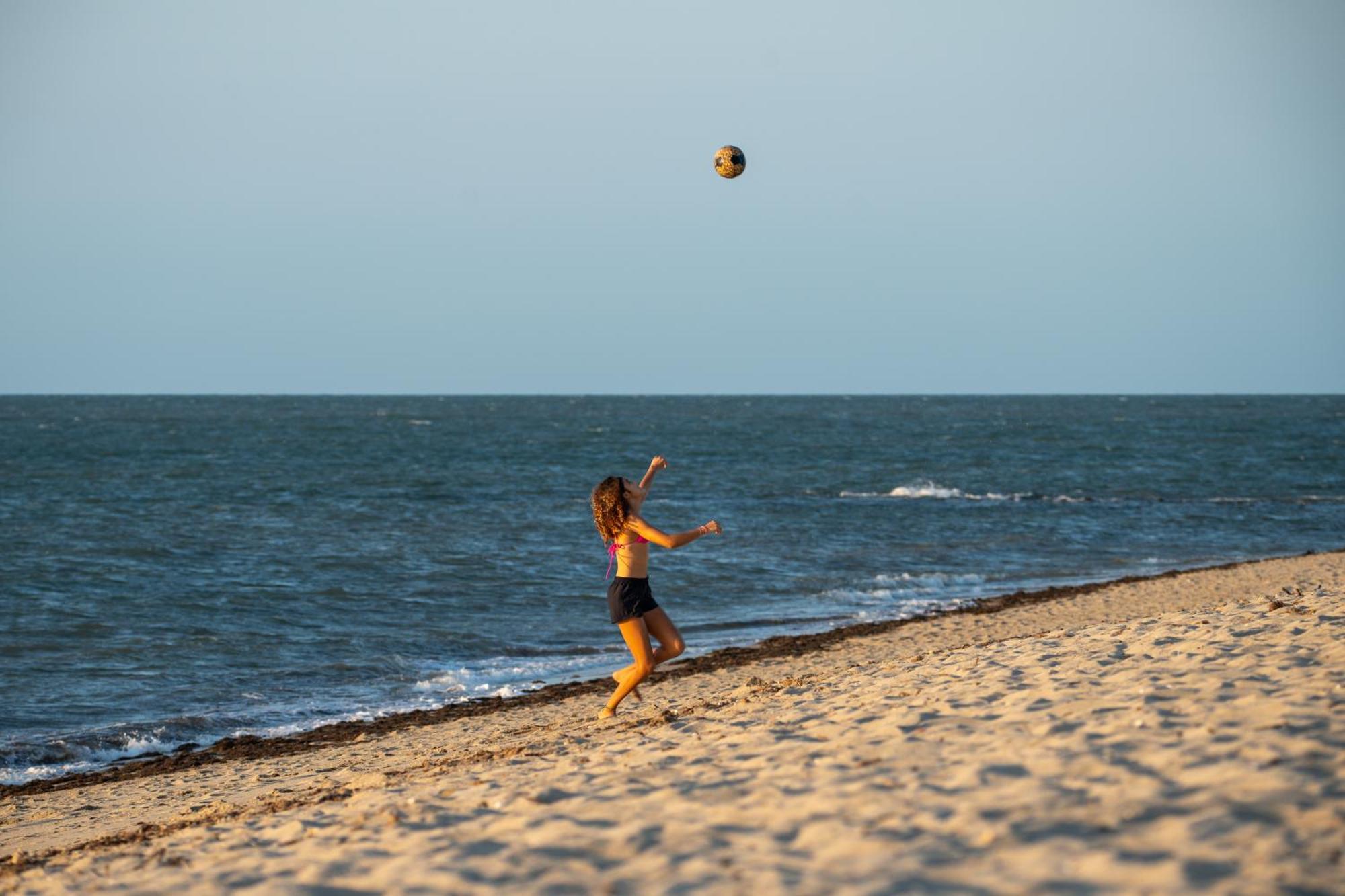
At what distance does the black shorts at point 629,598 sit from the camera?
7887mm

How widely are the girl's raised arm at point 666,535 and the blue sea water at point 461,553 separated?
5.09m

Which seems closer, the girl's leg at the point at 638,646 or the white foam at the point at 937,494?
the girl's leg at the point at 638,646

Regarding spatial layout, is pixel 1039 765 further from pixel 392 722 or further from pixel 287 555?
pixel 287 555

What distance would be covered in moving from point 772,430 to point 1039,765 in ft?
236

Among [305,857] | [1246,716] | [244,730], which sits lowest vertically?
[244,730]

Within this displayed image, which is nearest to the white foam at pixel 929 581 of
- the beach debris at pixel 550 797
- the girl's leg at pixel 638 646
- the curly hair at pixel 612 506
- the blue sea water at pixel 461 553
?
the blue sea water at pixel 461 553

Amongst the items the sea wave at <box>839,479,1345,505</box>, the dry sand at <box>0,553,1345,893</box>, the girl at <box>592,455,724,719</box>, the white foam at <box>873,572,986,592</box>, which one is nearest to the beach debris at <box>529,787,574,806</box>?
the dry sand at <box>0,553,1345,893</box>

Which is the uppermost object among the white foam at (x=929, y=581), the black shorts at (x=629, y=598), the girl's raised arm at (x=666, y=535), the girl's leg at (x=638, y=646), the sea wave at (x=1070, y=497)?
the girl's raised arm at (x=666, y=535)

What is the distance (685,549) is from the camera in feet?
72.5

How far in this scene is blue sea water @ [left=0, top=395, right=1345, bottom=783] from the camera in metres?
12.8

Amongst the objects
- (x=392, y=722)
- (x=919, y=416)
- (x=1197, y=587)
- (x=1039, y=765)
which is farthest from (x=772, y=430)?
(x=1039, y=765)

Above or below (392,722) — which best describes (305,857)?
above

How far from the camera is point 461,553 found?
21953 mm

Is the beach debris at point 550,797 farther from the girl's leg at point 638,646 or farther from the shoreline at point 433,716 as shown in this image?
the shoreline at point 433,716
